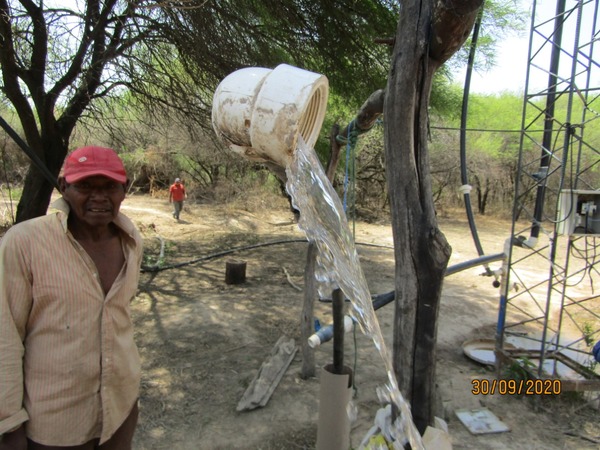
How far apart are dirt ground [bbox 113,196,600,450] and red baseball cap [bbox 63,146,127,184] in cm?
139

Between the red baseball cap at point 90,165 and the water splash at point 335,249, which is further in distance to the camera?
the water splash at point 335,249

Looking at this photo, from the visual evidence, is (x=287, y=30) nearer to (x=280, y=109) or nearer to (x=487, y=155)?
(x=280, y=109)

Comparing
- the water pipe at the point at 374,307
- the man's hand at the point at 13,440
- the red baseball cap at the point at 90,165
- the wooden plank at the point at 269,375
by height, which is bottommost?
the wooden plank at the point at 269,375

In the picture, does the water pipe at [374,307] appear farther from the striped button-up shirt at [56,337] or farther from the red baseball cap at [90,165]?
the red baseball cap at [90,165]

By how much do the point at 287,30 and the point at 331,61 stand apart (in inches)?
24.3

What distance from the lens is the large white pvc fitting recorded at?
130 centimetres

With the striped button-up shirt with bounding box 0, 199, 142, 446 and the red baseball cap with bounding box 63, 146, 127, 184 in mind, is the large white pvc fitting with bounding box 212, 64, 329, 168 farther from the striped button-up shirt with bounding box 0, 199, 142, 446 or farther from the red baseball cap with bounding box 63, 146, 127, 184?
the striped button-up shirt with bounding box 0, 199, 142, 446

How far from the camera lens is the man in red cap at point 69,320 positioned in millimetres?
1245

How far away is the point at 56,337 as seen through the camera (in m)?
1.30

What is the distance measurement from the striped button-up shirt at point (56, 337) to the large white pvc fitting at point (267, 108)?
23.7 inches

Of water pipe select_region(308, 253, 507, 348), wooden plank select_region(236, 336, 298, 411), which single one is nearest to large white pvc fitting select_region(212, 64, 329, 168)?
water pipe select_region(308, 253, 507, 348)

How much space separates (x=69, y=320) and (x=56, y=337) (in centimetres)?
6

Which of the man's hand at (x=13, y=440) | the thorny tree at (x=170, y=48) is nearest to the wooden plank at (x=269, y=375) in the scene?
the man's hand at (x=13, y=440)
